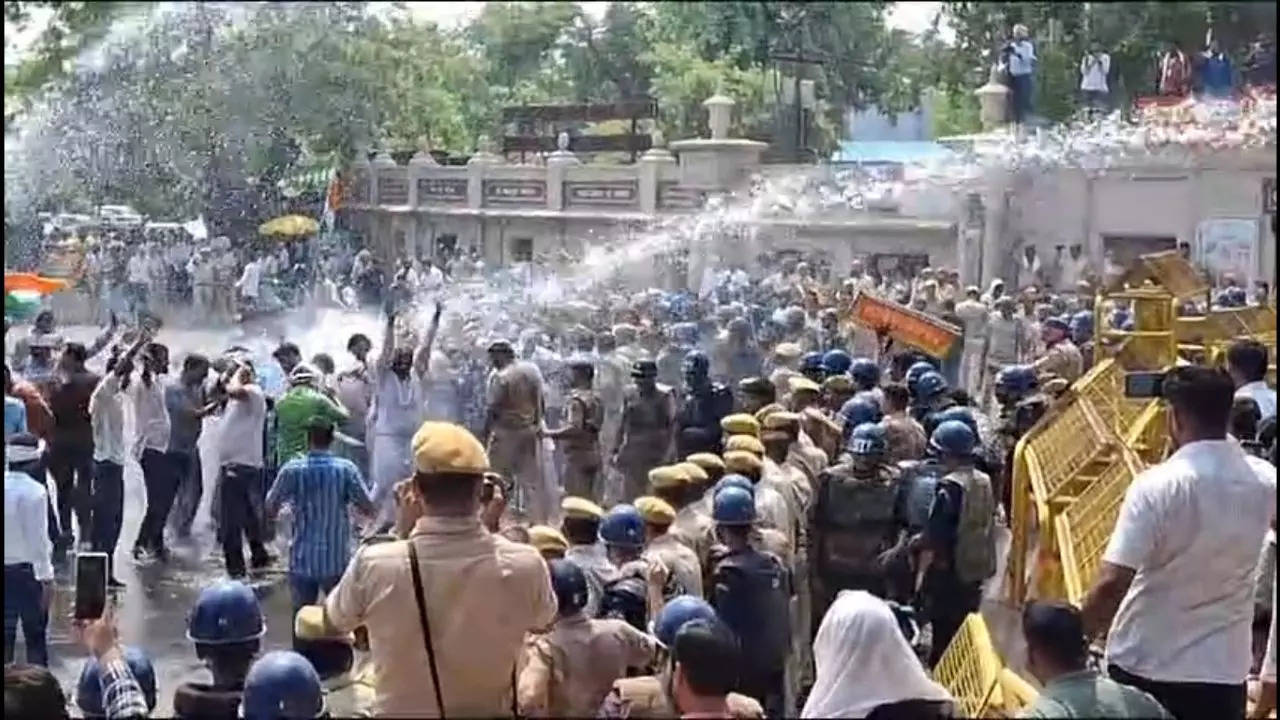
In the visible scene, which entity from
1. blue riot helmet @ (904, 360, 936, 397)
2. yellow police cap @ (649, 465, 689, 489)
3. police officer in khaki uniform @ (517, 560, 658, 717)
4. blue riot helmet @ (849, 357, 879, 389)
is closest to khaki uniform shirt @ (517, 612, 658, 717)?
police officer in khaki uniform @ (517, 560, 658, 717)

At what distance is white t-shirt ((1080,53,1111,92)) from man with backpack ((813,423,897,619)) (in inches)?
72.9

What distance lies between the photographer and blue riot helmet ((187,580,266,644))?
4.00 m

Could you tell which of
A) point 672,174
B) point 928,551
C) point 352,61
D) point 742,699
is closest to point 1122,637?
point 742,699

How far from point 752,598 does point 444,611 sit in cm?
160

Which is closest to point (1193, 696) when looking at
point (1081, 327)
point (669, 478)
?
point (669, 478)

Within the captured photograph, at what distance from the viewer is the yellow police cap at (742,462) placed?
606 centimetres

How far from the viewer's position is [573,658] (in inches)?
165

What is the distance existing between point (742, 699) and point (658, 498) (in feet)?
5.73

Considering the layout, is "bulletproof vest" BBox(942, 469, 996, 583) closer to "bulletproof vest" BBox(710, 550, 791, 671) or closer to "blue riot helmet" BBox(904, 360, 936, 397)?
"bulletproof vest" BBox(710, 550, 791, 671)

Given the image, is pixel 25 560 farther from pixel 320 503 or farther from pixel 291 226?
pixel 291 226

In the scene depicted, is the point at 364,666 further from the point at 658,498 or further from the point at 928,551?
the point at 928,551

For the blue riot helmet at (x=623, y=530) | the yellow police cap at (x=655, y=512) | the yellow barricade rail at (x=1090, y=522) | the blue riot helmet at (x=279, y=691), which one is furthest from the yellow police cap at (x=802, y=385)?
the blue riot helmet at (x=279, y=691)

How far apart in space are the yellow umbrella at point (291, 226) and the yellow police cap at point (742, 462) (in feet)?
11.6

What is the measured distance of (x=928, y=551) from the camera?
19.4ft
